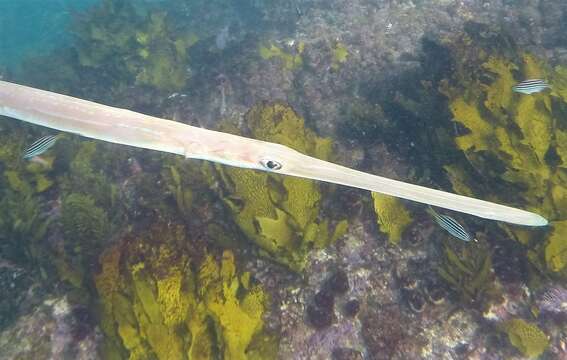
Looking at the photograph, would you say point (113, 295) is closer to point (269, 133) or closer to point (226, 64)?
point (269, 133)

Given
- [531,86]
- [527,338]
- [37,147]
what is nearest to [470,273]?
[527,338]

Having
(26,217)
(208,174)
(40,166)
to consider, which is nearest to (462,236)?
(208,174)

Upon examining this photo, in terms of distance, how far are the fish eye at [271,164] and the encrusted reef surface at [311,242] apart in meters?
1.64

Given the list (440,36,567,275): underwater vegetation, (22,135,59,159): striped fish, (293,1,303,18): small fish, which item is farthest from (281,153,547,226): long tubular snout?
(293,1,303,18): small fish

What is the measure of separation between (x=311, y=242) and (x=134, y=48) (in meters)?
9.95

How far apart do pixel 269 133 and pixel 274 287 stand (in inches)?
95.1

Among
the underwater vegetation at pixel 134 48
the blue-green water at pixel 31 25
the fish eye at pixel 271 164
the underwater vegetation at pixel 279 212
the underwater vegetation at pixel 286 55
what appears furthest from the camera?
the blue-green water at pixel 31 25

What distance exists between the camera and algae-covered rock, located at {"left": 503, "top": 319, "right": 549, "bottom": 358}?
4.12 meters

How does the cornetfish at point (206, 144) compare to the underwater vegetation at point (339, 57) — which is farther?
the underwater vegetation at point (339, 57)

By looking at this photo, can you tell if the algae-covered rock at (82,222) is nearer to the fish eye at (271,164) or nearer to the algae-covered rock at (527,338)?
the fish eye at (271,164)

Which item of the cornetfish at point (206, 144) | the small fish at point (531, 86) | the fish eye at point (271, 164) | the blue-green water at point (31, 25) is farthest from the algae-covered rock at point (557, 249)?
the blue-green water at point (31, 25)

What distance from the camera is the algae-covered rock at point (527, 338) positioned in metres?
4.12

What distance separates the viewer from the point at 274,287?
4891mm

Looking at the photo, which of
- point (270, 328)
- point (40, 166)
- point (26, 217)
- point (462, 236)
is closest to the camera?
point (462, 236)
